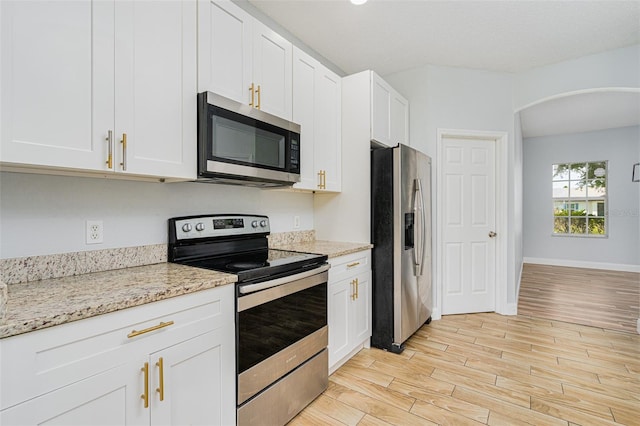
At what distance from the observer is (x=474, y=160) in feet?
12.2

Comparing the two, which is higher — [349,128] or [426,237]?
[349,128]

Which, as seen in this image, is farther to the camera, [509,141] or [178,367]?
[509,141]

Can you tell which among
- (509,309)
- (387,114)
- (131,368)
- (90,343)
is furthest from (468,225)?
(90,343)

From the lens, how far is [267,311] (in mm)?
1630

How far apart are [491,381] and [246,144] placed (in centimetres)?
232

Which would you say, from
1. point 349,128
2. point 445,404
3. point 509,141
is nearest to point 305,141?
point 349,128

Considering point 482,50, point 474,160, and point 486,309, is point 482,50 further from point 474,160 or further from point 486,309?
point 486,309

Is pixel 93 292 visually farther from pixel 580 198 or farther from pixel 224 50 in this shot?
pixel 580 198

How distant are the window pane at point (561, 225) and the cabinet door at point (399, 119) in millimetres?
5185

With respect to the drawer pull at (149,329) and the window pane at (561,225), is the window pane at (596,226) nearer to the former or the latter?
the window pane at (561,225)

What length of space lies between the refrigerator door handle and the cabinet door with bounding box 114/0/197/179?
1.99 meters

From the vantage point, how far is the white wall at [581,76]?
3.08 m

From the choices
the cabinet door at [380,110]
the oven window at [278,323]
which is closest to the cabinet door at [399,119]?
the cabinet door at [380,110]

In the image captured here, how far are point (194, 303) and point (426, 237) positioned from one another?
2397 millimetres
